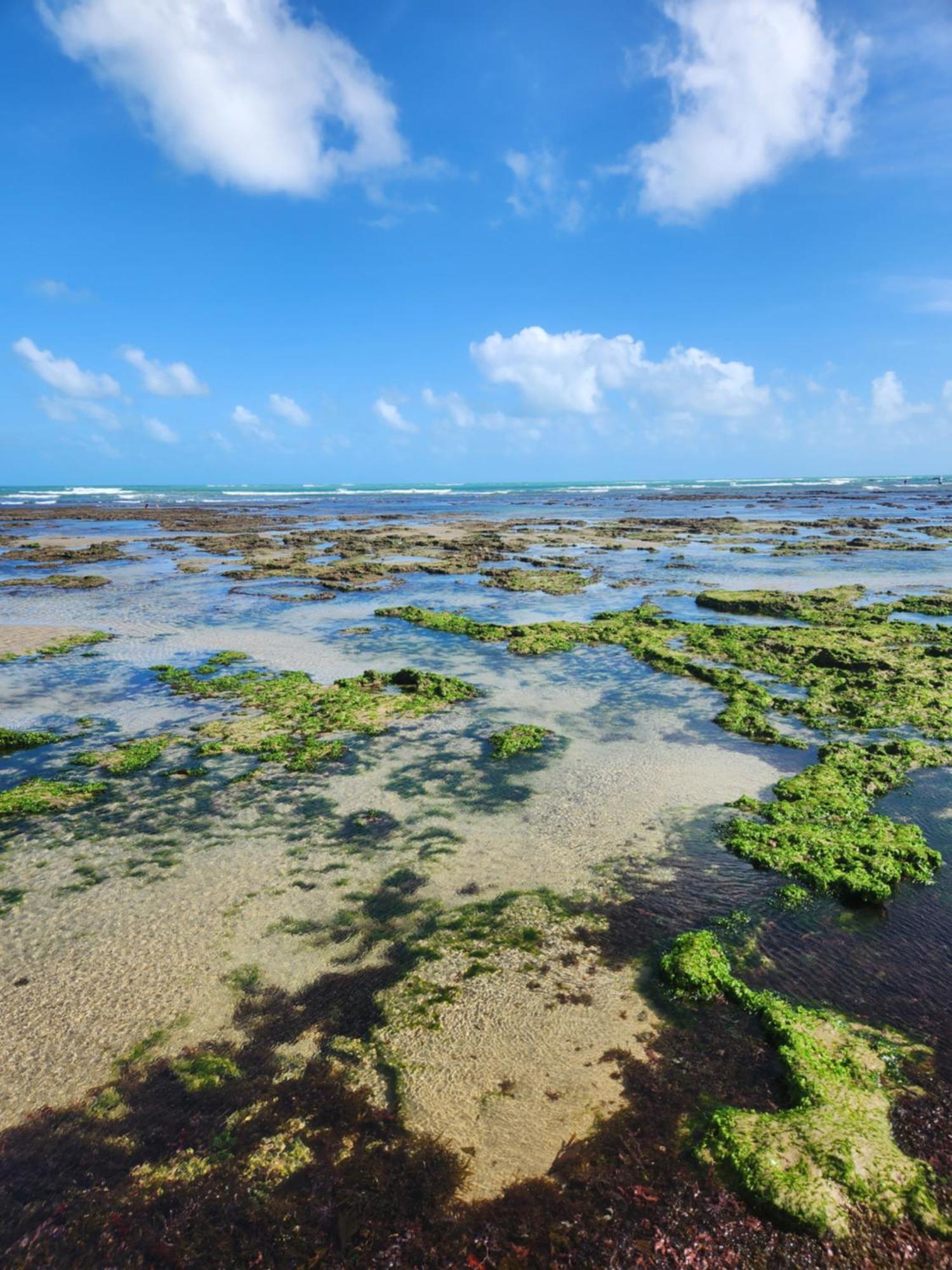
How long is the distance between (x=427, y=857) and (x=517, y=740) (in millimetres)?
3355

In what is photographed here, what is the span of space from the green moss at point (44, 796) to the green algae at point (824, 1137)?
27.4ft

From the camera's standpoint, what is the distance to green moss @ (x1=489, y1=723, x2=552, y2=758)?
401 inches

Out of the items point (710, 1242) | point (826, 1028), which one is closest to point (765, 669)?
point (826, 1028)

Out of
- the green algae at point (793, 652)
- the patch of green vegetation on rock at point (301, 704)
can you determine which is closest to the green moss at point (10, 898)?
the patch of green vegetation on rock at point (301, 704)

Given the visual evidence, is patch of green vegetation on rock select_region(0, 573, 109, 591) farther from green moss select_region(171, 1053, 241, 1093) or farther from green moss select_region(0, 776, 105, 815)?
green moss select_region(171, 1053, 241, 1093)

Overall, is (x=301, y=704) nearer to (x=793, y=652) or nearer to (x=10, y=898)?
(x=10, y=898)

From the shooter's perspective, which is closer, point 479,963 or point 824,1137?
point 824,1137

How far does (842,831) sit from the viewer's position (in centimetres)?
761

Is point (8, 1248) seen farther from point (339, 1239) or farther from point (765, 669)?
point (765, 669)

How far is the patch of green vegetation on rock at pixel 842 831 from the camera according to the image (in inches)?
266

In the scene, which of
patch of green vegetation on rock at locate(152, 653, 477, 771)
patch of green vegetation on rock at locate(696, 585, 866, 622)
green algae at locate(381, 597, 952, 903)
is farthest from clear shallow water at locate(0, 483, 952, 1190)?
patch of green vegetation on rock at locate(696, 585, 866, 622)

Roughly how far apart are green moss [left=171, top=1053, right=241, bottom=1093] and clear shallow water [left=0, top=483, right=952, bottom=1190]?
0.65 ft

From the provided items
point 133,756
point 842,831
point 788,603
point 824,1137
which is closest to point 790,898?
point 842,831

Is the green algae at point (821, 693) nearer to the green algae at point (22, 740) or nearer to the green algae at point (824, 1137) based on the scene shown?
the green algae at point (824, 1137)
